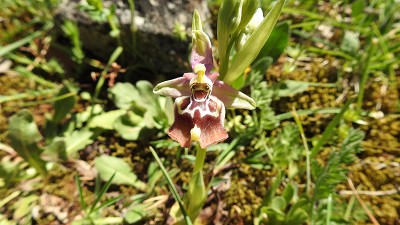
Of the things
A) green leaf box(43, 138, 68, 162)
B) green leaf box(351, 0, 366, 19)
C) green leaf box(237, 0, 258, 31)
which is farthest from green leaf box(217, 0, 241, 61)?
green leaf box(351, 0, 366, 19)

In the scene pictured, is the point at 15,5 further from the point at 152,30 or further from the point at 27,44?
the point at 152,30

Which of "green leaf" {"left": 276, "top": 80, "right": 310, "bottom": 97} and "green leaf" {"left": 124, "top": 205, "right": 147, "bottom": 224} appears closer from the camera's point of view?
"green leaf" {"left": 124, "top": 205, "right": 147, "bottom": 224}

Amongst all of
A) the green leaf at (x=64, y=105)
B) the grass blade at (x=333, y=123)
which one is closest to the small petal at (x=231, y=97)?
the grass blade at (x=333, y=123)

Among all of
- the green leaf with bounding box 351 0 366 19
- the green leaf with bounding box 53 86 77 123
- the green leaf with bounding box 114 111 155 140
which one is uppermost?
the green leaf with bounding box 351 0 366 19

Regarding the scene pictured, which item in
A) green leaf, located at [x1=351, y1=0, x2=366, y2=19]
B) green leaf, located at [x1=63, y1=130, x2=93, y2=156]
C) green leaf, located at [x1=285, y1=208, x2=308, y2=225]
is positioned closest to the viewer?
green leaf, located at [x1=285, y1=208, x2=308, y2=225]

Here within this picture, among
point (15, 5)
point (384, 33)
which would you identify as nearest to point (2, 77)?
point (15, 5)

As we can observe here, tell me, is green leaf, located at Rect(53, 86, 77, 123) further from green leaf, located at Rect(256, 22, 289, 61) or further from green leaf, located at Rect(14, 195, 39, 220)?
green leaf, located at Rect(256, 22, 289, 61)

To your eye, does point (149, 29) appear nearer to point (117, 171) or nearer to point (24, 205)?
point (117, 171)

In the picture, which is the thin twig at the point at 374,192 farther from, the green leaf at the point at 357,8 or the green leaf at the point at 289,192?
the green leaf at the point at 357,8
